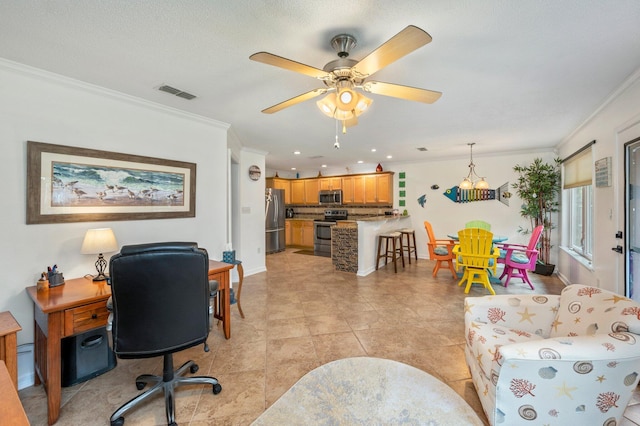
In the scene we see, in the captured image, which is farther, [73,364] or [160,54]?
[73,364]

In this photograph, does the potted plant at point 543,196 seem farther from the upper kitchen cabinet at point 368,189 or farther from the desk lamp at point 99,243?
the desk lamp at point 99,243

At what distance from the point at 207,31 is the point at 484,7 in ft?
5.28

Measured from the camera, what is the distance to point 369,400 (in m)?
1.80

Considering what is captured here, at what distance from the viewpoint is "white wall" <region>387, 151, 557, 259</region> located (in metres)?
5.80

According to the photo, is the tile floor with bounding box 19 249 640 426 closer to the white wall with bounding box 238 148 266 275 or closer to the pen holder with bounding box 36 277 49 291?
the white wall with bounding box 238 148 266 275

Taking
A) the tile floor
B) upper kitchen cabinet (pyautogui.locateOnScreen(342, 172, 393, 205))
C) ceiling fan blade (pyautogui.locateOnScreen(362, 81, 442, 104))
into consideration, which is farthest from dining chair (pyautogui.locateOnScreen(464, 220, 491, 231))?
ceiling fan blade (pyautogui.locateOnScreen(362, 81, 442, 104))

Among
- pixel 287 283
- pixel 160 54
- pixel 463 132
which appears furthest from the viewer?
pixel 287 283

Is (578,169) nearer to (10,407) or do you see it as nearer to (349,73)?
(349,73)

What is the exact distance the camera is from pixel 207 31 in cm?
171

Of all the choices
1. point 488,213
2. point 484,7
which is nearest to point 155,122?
point 484,7

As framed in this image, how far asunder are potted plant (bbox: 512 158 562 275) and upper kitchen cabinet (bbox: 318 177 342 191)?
4.22 metres

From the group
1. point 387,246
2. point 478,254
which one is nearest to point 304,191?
point 387,246

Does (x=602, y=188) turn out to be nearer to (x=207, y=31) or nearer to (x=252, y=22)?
(x=252, y=22)

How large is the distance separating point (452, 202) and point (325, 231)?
323cm
